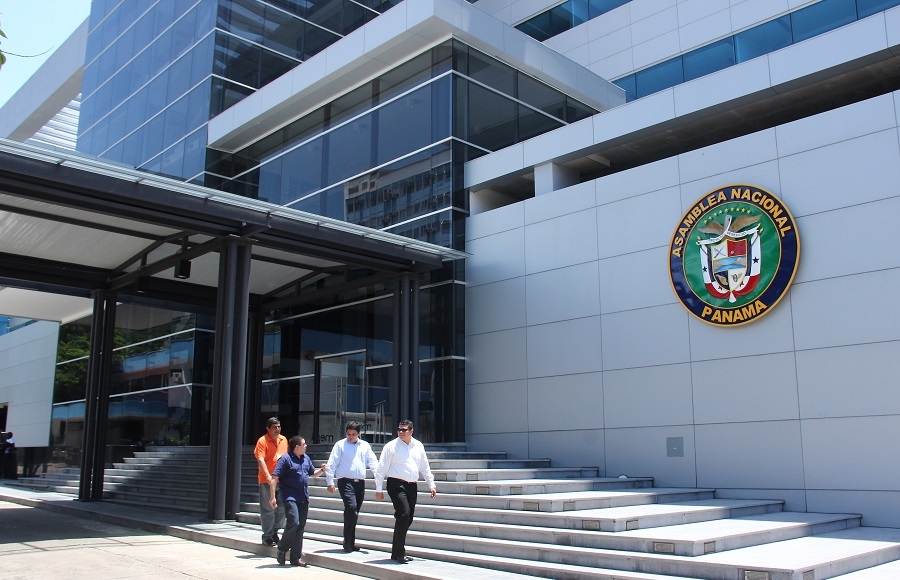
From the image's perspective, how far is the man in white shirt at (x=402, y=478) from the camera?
9586mm

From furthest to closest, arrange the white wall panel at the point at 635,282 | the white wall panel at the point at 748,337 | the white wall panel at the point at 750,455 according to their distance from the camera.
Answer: the white wall panel at the point at 635,282 < the white wall panel at the point at 748,337 < the white wall panel at the point at 750,455

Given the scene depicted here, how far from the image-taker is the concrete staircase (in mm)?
8148

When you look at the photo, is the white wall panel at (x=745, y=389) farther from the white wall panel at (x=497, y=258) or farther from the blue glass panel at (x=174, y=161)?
the blue glass panel at (x=174, y=161)

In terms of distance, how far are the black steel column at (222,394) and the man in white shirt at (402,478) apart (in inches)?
193

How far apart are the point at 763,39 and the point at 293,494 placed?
18806 mm

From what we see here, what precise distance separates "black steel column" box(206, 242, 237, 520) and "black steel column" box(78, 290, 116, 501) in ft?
18.3

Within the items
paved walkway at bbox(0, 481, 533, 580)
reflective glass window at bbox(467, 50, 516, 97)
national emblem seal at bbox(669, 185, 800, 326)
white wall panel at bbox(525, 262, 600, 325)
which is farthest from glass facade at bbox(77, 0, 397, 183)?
national emblem seal at bbox(669, 185, 800, 326)

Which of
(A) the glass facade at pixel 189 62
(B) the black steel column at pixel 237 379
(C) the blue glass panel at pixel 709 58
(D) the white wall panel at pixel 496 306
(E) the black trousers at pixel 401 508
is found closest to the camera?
(E) the black trousers at pixel 401 508

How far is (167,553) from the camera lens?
10953mm

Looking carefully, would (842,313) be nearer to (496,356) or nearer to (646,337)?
(646,337)

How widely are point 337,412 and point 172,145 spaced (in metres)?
11.5

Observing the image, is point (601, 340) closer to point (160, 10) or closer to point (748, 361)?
point (748, 361)

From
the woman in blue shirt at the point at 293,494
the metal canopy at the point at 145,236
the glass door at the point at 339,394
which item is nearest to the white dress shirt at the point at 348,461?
the woman in blue shirt at the point at 293,494

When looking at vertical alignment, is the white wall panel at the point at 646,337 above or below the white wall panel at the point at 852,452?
above
